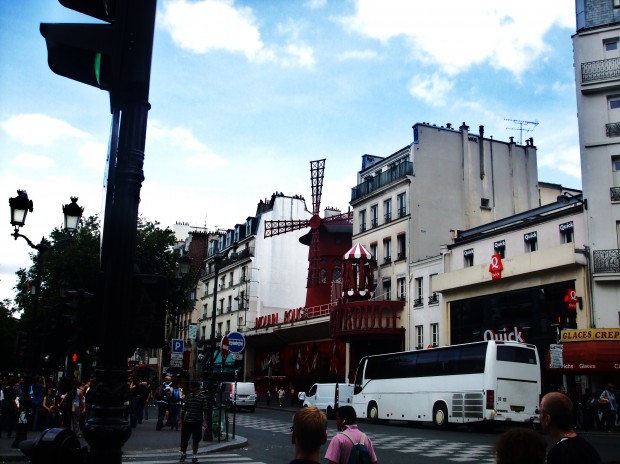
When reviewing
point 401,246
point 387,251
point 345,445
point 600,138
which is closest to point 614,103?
point 600,138

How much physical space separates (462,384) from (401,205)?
18.5 meters

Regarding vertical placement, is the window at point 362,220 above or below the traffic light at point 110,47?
above

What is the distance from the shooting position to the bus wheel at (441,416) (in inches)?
1105

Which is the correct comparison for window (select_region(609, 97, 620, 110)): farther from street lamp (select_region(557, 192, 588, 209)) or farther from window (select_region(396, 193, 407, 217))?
window (select_region(396, 193, 407, 217))

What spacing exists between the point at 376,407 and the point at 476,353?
848 centimetres

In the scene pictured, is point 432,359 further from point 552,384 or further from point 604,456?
point 604,456

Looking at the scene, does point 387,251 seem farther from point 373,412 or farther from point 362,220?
point 373,412

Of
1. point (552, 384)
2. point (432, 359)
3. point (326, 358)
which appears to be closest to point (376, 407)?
point (432, 359)

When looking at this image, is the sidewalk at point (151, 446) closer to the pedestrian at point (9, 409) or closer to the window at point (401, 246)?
the pedestrian at point (9, 409)

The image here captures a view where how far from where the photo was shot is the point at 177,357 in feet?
85.0

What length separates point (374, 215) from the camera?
4741 centimetres

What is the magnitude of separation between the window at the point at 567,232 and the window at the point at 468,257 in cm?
620

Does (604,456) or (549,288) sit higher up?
(549,288)

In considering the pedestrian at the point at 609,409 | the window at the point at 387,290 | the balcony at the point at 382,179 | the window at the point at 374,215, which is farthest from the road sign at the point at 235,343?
the window at the point at 374,215
